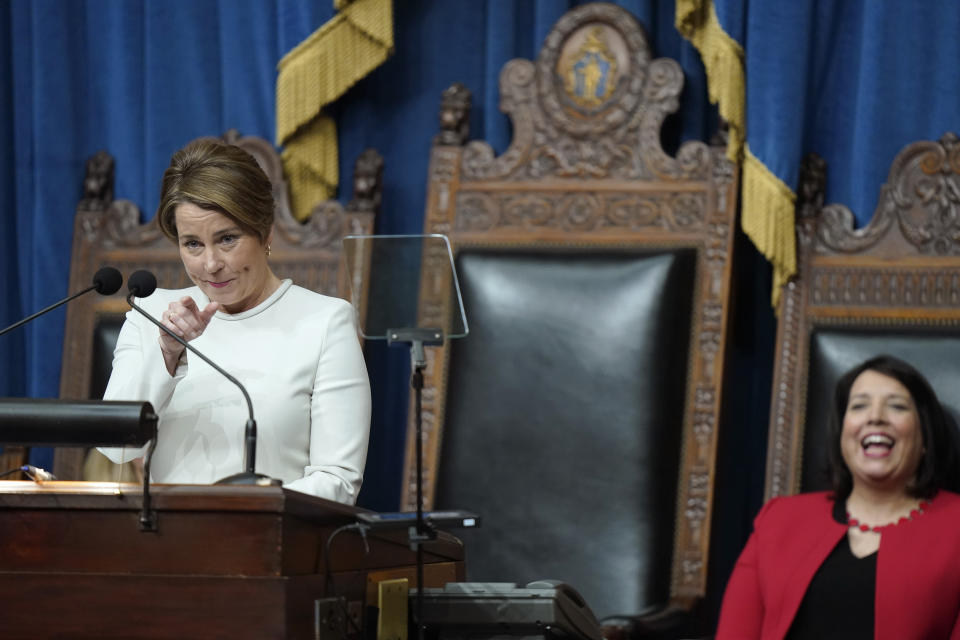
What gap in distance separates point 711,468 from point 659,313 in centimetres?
38

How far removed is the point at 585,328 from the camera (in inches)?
122

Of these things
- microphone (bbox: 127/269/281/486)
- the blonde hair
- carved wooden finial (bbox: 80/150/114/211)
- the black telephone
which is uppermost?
carved wooden finial (bbox: 80/150/114/211)

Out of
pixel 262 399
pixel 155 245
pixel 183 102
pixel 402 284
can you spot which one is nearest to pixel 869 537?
pixel 402 284

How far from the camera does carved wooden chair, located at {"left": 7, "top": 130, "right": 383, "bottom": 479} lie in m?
3.36

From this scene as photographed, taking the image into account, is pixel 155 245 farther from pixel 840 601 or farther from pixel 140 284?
pixel 840 601

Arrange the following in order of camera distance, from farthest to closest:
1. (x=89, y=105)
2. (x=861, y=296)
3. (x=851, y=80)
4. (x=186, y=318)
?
1. (x=89, y=105)
2. (x=851, y=80)
3. (x=861, y=296)
4. (x=186, y=318)

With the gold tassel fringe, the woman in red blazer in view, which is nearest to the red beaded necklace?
the woman in red blazer

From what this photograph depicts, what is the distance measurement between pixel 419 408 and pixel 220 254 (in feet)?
1.49

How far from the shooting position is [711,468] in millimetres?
2982

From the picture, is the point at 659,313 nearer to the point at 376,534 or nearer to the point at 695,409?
the point at 695,409

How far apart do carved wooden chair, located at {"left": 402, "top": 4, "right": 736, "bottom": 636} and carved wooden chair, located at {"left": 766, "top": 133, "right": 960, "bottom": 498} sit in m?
0.17

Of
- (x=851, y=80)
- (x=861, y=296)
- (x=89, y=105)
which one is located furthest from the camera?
(x=89, y=105)

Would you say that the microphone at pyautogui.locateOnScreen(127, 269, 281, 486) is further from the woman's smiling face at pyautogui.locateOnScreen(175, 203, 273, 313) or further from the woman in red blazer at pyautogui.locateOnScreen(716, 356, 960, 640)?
the woman in red blazer at pyautogui.locateOnScreen(716, 356, 960, 640)

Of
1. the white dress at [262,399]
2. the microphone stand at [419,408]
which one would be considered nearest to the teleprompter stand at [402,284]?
the white dress at [262,399]
